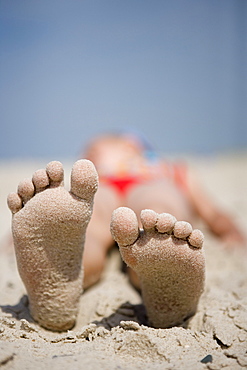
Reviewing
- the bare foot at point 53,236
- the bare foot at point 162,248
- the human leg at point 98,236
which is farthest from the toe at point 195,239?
the human leg at point 98,236

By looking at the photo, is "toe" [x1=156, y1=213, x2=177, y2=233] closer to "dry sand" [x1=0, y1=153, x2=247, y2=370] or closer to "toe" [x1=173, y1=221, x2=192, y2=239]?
"toe" [x1=173, y1=221, x2=192, y2=239]

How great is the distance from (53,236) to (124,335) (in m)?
0.32

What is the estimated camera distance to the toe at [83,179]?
0.96 metres

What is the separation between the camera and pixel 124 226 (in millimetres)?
915

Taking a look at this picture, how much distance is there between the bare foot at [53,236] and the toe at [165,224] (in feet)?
0.62

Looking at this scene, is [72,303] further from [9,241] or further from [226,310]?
[9,241]

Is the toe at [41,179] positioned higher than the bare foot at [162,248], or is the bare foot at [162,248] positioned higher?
the toe at [41,179]

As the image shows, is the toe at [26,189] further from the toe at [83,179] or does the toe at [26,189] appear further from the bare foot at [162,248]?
the bare foot at [162,248]

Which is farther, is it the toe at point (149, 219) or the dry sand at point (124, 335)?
the toe at point (149, 219)

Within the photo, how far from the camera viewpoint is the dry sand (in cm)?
79

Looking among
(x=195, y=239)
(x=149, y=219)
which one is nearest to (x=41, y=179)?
(x=149, y=219)

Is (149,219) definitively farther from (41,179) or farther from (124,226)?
(41,179)

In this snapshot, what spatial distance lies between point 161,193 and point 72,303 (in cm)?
72

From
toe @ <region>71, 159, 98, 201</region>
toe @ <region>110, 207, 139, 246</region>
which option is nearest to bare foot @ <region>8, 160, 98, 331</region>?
toe @ <region>71, 159, 98, 201</region>
